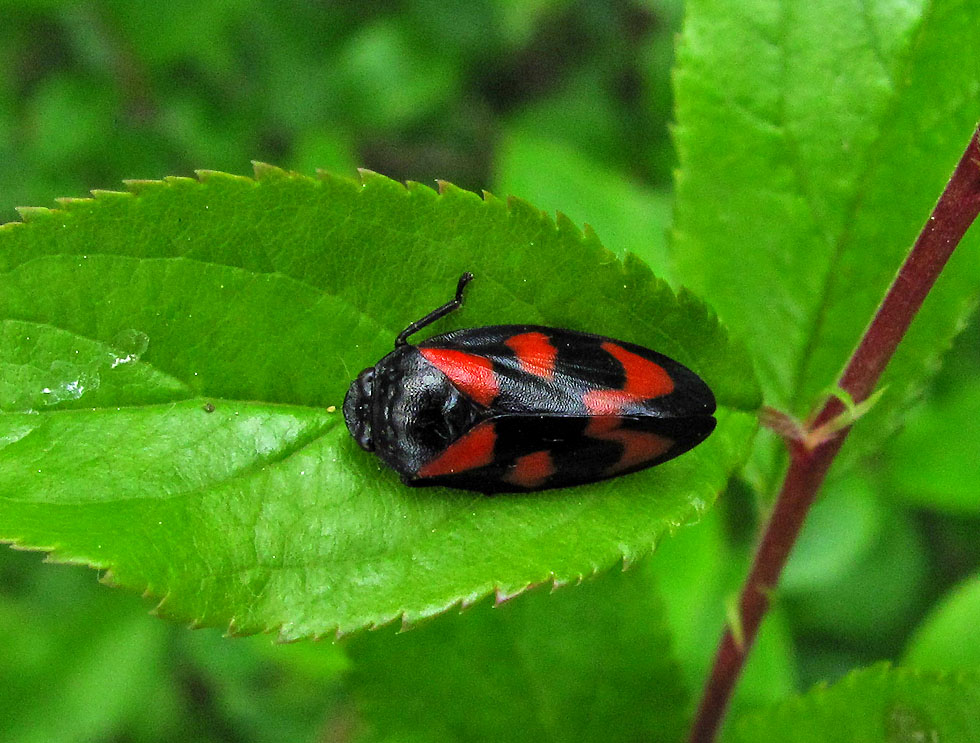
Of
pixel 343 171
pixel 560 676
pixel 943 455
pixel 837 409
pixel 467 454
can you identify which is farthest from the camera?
pixel 343 171

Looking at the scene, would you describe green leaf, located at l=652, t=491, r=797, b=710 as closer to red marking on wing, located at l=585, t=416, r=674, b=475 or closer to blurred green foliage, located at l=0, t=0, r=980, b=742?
blurred green foliage, located at l=0, t=0, r=980, b=742

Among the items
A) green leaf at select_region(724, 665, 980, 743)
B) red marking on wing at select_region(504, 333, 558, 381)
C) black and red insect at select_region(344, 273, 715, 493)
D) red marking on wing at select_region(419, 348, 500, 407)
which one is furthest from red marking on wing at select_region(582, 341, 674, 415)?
green leaf at select_region(724, 665, 980, 743)

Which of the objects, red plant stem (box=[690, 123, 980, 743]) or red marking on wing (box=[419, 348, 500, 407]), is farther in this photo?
red marking on wing (box=[419, 348, 500, 407])

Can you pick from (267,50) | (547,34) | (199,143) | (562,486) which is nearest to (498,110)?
(547,34)

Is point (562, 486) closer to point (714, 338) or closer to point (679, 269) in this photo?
point (714, 338)

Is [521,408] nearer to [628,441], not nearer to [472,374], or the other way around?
[472,374]

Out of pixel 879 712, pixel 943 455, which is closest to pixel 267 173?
pixel 879 712
